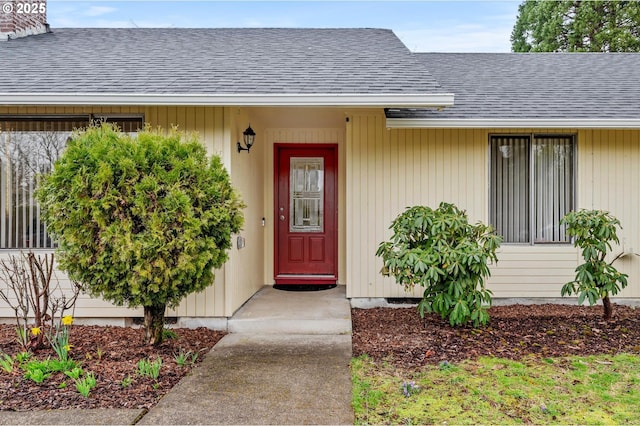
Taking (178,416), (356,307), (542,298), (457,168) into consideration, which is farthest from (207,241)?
(542,298)

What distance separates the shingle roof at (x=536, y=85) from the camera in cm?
552

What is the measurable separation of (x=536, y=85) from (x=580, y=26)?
14.1 meters

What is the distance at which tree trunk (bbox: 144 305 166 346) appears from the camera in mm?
4098

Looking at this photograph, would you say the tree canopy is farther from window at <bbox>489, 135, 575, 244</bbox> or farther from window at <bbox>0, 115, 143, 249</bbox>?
window at <bbox>0, 115, 143, 249</bbox>

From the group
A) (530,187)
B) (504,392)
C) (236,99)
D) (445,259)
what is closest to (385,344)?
(445,259)

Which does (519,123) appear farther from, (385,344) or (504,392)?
(504,392)

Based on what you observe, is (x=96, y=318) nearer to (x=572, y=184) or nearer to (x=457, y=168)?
(x=457, y=168)

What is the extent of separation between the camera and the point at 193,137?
397cm

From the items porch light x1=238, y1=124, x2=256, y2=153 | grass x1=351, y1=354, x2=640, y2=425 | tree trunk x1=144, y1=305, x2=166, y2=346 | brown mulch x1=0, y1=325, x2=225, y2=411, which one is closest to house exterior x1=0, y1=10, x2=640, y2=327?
porch light x1=238, y1=124, x2=256, y2=153

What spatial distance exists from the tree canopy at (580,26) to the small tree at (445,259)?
648 inches

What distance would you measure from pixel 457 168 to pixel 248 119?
111 inches

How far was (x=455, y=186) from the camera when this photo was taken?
5.76 m

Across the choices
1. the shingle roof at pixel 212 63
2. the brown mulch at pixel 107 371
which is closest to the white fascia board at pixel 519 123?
the shingle roof at pixel 212 63

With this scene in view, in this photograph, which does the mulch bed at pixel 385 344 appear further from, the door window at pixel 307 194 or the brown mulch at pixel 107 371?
the door window at pixel 307 194
